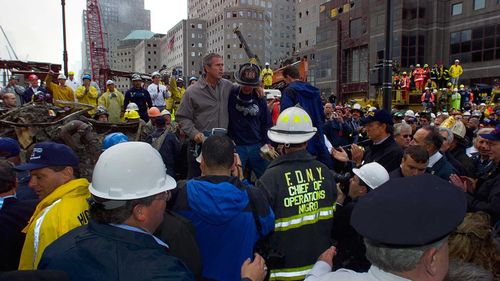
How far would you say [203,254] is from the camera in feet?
8.34

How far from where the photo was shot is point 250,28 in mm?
122250

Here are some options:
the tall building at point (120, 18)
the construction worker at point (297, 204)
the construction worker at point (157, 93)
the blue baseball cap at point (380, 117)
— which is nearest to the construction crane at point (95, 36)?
the tall building at point (120, 18)

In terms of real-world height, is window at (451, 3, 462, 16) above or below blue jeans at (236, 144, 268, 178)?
above

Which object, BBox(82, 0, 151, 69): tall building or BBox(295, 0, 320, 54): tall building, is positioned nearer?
BBox(295, 0, 320, 54): tall building

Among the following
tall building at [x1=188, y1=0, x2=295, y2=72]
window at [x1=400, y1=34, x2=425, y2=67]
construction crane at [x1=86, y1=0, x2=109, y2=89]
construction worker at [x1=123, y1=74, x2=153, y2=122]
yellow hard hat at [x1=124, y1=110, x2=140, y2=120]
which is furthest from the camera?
tall building at [x1=188, y1=0, x2=295, y2=72]

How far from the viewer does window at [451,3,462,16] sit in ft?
124

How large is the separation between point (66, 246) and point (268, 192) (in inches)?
64.7

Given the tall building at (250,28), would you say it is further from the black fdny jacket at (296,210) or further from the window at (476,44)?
the black fdny jacket at (296,210)

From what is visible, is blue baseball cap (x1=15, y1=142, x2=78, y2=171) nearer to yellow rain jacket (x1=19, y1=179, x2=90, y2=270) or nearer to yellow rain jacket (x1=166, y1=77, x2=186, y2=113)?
yellow rain jacket (x1=19, y1=179, x2=90, y2=270)

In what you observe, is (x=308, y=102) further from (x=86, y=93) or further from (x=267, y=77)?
(x=267, y=77)

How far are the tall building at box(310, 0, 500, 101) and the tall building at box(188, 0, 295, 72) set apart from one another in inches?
2688

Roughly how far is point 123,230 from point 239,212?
0.97 meters

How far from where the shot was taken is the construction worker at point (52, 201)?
2248 mm

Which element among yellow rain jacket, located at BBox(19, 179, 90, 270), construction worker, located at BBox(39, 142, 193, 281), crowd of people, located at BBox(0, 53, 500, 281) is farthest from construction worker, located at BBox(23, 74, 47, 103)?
construction worker, located at BBox(39, 142, 193, 281)
